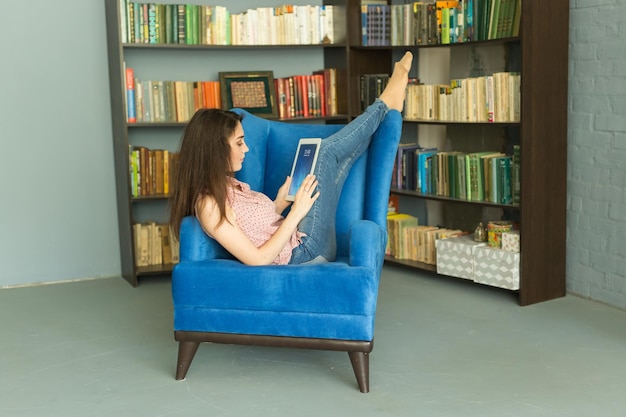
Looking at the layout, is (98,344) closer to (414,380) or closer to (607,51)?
(414,380)

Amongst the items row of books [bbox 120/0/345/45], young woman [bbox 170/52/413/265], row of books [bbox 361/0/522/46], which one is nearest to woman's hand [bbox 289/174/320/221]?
young woman [bbox 170/52/413/265]

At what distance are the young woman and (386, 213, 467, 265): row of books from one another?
146cm

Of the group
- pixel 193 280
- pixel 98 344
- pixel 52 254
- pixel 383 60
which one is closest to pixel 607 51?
pixel 383 60

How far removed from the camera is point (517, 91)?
4375 mm

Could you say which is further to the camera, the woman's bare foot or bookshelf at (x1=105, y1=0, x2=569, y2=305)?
bookshelf at (x1=105, y1=0, x2=569, y2=305)

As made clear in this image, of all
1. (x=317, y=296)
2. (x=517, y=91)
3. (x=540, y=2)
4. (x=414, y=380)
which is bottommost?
(x=414, y=380)

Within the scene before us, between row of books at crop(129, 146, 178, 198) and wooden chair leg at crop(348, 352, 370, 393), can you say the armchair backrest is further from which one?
row of books at crop(129, 146, 178, 198)

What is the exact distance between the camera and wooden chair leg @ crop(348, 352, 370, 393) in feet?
10.5

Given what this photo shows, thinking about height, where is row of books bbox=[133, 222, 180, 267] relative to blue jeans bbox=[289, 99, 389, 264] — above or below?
below

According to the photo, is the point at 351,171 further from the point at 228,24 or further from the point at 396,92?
the point at 228,24

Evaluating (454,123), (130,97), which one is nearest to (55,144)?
(130,97)

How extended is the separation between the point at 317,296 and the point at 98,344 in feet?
4.18

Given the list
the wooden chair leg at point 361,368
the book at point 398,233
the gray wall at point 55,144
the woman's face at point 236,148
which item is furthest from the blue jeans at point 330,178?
the gray wall at point 55,144

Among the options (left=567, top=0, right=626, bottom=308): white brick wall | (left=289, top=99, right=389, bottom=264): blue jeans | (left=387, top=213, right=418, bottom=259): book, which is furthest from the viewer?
(left=387, top=213, right=418, bottom=259): book
